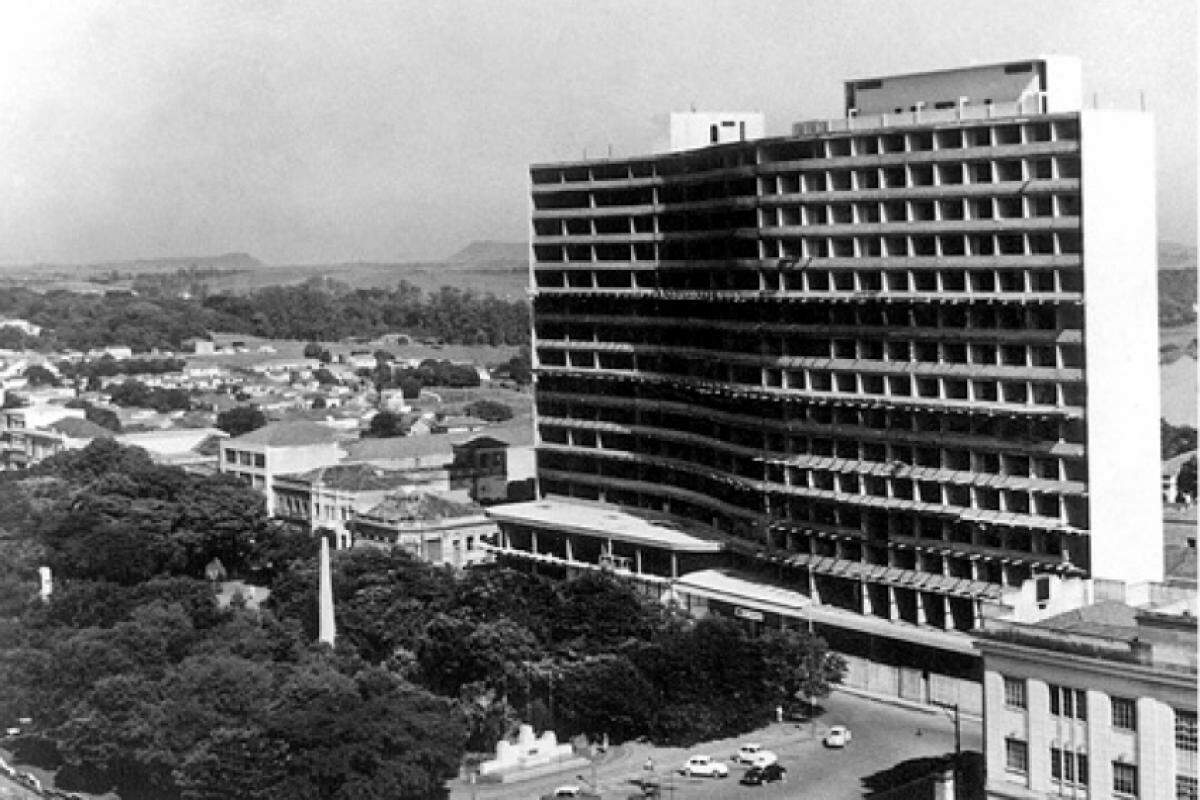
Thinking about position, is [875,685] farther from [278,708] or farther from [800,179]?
[278,708]

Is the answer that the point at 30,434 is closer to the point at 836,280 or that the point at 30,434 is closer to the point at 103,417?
the point at 103,417

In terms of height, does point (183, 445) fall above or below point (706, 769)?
above

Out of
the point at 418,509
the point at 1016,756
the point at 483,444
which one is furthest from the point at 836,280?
the point at 483,444

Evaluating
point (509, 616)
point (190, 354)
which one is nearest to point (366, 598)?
point (509, 616)

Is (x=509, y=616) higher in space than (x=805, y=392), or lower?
lower

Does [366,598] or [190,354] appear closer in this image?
[366,598]

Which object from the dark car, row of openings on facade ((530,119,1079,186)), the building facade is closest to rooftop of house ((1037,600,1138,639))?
the building facade
